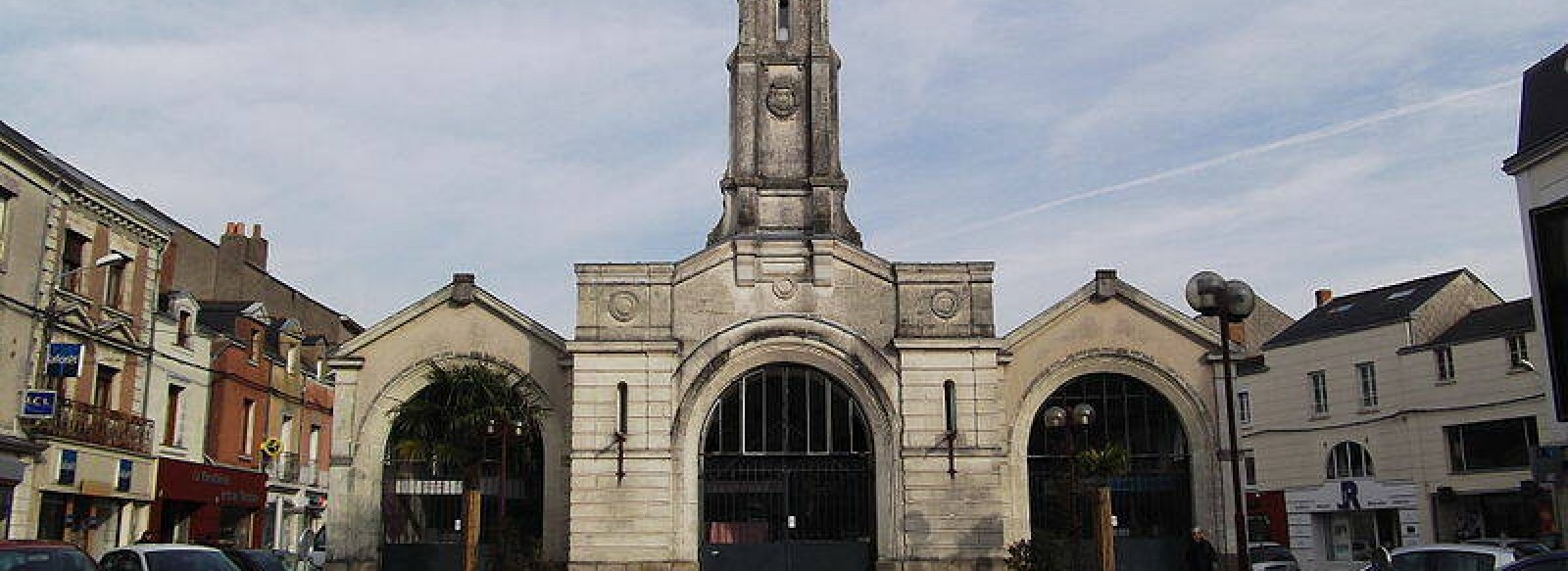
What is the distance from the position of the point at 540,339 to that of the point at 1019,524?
36.7 feet

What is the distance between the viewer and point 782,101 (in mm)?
31516

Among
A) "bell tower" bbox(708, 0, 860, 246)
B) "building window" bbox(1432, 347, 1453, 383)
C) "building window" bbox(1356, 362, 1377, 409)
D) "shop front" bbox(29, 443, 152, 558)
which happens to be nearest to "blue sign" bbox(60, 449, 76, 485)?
"shop front" bbox(29, 443, 152, 558)

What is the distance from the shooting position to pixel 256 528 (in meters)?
37.9

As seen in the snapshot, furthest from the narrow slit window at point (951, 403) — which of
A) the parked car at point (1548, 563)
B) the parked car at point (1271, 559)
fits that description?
the parked car at point (1548, 563)

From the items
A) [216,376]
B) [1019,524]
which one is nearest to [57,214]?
[216,376]

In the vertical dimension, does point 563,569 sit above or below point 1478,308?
below

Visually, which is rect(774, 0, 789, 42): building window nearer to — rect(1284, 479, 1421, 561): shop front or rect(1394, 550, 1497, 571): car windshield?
rect(1394, 550, 1497, 571): car windshield

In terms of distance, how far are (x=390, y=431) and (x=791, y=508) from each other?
8.89 m

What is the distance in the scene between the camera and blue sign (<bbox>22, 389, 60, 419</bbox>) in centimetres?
2539

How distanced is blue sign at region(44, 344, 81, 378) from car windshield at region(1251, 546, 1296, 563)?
2480 centimetres

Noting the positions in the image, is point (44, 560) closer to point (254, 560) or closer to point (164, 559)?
point (164, 559)

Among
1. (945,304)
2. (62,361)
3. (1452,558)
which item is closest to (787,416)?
(945,304)

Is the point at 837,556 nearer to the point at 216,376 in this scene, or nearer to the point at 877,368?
the point at 877,368

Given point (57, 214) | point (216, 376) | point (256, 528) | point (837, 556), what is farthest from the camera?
point (256, 528)
